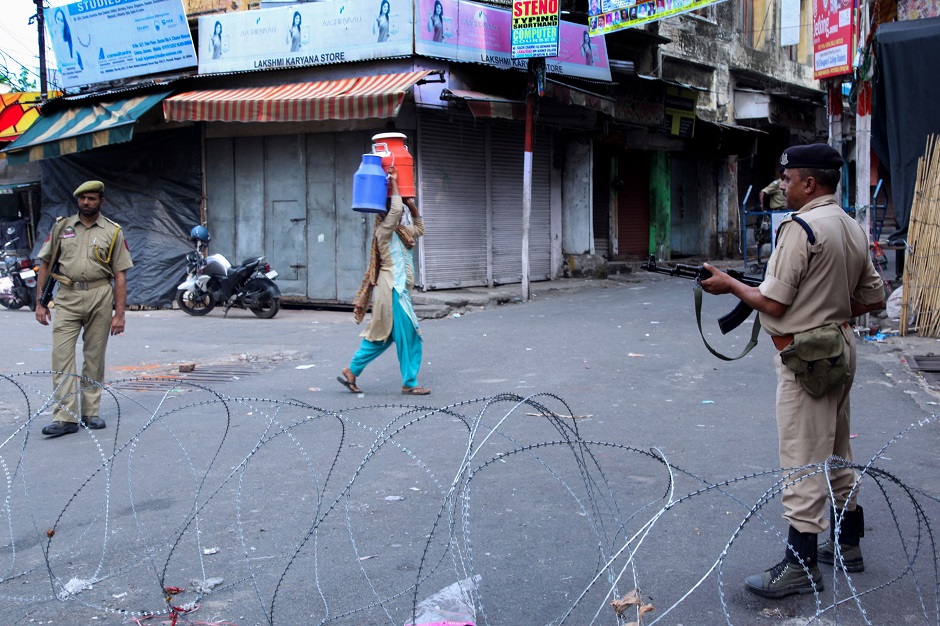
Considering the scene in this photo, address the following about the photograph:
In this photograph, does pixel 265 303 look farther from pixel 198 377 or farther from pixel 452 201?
pixel 198 377

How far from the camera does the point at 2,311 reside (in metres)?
15.3

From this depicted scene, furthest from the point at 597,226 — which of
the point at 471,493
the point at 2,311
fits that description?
the point at 471,493

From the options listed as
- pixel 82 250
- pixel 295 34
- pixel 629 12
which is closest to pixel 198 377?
pixel 82 250

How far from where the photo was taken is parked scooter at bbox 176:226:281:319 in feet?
43.8

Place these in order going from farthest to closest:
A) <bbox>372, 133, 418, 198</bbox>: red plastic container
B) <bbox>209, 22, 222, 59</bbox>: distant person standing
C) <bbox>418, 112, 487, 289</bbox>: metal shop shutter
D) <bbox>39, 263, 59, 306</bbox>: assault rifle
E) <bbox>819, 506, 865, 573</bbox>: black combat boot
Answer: <bbox>209, 22, 222, 59</bbox>: distant person standing < <bbox>418, 112, 487, 289</bbox>: metal shop shutter < <bbox>372, 133, 418, 198</bbox>: red plastic container < <bbox>39, 263, 59, 306</bbox>: assault rifle < <bbox>819, 506, 865, 573</bbox>: black combat boot

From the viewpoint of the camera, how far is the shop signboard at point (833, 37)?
9859 mm

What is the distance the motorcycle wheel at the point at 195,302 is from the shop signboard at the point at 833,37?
9.16m

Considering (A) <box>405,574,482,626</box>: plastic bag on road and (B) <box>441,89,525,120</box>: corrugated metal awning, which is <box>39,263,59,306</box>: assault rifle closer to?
(A) <box>405,574,482,626</box>: plastic bag on road

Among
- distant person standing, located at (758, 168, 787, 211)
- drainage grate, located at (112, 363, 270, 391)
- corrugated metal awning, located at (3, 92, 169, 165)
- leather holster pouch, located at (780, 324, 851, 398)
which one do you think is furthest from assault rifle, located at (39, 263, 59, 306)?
distant person standing, located at (758, 168, 787, 211)

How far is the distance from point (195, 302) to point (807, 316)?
11.9 meters

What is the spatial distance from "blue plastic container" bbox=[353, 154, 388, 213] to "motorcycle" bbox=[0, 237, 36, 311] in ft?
33.7

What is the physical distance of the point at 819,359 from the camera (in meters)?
3.29

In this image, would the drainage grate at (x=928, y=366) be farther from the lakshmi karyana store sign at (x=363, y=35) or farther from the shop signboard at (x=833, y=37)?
the lakshmi karyana store sign at (x=363, y=35)

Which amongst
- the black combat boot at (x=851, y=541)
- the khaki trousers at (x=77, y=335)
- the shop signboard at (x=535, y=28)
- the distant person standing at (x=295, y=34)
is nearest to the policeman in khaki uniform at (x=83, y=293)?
the khaki trousers at (x=77, y=335)
